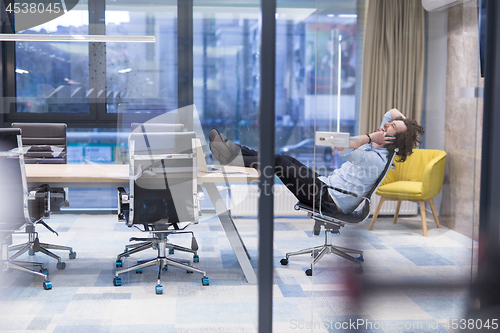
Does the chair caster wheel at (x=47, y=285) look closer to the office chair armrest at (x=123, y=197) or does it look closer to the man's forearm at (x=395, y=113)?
the office chair armrest at (x=123, y=197)

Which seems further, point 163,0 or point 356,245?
point 163,0

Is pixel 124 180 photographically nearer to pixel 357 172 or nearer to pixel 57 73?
pixel 357 172

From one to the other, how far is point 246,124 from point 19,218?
3.13 meters

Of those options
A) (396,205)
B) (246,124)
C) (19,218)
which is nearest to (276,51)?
(396,205)

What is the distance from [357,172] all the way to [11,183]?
216 cm

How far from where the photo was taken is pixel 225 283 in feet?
9.67

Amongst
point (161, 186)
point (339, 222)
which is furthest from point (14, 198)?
point (339, 222)

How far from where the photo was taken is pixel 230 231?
10.7ft

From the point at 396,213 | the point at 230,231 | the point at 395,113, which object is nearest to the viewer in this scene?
the point at 395,113

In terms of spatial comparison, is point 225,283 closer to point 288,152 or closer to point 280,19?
point 288,152

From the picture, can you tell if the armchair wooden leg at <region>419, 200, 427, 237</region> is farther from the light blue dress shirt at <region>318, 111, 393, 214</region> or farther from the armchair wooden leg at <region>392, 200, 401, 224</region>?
the light blue dress shirt at <region>318, 111, 393, 214</region>

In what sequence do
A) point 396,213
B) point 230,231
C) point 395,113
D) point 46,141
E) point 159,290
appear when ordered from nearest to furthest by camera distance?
point 395,113 → point 396,213 → point 159,290 → point 230,231 → point 46,141

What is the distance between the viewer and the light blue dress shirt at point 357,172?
6.32 ft

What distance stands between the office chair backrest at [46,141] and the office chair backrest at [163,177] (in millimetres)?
1511
